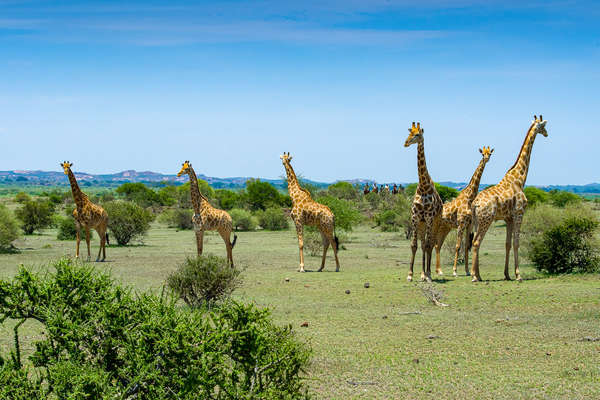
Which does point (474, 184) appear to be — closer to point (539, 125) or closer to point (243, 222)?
point (539, 125)

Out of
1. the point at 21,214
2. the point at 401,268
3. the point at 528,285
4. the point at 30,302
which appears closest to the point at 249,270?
the point at 401,268

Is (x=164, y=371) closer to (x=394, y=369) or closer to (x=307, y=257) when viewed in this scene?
(x=394, y=369)

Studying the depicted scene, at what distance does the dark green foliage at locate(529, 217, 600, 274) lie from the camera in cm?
1711

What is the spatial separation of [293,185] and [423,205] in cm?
540

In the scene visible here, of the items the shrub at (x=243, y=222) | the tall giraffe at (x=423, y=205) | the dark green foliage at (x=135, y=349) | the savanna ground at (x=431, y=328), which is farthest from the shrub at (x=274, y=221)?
the dark green foliage at (x=135, y=349)

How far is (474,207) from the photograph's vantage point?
1622 centimetres

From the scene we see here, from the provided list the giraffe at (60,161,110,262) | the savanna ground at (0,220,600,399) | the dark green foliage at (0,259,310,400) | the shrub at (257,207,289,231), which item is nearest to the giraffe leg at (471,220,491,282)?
the savanna ground at (0,220,600,399)

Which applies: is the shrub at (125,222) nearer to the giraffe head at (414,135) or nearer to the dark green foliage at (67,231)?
the dark green foliage at (67,231)

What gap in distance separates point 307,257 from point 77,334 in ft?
64.3

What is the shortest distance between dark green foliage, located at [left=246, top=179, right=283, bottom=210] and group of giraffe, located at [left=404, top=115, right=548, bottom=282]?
3700 centimetres

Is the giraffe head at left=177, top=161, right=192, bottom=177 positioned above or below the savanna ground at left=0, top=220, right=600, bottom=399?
above

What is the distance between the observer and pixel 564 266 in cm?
1738

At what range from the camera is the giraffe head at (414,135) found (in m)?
16.3

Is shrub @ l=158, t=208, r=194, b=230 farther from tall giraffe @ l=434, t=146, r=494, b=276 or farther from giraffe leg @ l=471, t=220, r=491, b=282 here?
giraffe leg @ l=471, t=220, r=491, b=282
